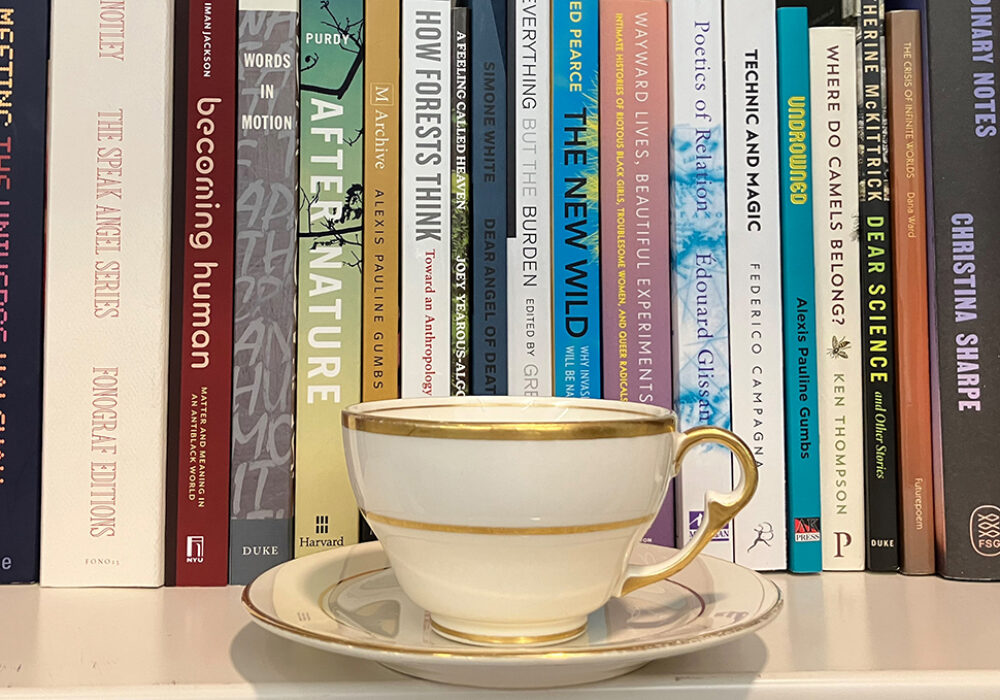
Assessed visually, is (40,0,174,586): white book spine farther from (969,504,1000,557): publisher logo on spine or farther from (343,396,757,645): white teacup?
(969,504,1000,557): publisher logo on spine

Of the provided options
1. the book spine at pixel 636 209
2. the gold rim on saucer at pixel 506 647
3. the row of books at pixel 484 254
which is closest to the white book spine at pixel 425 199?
the row of books at pixel 484 254

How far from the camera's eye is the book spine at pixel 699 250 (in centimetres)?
57

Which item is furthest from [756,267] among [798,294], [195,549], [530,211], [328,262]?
[195,549]

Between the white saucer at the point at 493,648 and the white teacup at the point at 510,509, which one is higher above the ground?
the white teacup at the point at 510,509

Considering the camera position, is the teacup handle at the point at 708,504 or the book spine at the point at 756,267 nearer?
the teacup handle at the point at 708,504

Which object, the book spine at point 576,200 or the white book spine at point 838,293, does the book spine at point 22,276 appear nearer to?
the book spine at point 576,200

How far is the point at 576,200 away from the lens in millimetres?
571

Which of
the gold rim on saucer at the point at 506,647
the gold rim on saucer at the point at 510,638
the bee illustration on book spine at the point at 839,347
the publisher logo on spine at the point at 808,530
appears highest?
the bee illustration on book spine at the point at 839,347

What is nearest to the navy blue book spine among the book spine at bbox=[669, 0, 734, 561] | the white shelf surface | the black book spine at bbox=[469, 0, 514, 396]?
the black book spine at bbox=[469, 0, 514, 396]

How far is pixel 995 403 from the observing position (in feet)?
1.80

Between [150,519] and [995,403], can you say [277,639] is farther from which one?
[995,403]

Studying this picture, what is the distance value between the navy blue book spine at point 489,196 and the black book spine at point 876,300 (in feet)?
0.79

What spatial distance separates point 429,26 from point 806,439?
370 millimetres

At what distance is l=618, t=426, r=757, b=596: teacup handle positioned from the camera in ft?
1.34
